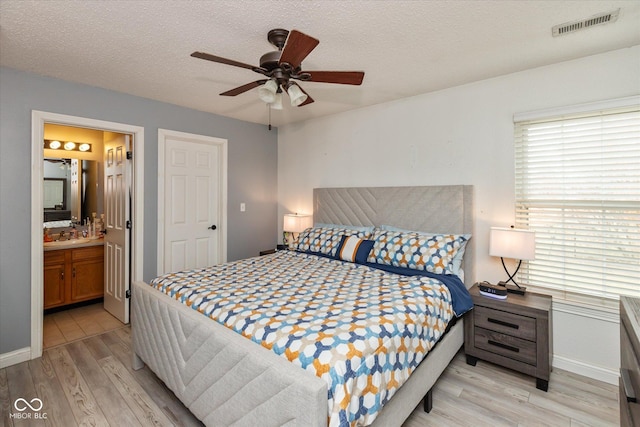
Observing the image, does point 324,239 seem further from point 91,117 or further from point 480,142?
point 91,117

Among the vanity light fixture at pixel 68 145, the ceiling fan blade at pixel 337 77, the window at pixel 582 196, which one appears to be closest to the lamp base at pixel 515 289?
the window at pixel 582 196

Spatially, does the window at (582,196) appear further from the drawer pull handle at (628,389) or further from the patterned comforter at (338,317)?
the drawer pull handle at (628,389)

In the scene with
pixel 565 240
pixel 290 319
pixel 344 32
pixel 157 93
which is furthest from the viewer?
pixel 157 93

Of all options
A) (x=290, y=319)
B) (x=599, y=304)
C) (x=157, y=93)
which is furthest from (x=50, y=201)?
(x=599, y=304)

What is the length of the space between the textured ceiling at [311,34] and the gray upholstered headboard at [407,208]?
42.5 inches

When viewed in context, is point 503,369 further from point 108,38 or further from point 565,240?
point 108,38

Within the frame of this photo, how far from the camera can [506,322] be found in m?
2.29

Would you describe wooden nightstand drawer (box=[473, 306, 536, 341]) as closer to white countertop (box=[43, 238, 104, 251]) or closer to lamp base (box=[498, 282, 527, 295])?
lamp base (box=[498, 282, 527, 295])

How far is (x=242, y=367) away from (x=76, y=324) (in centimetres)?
299

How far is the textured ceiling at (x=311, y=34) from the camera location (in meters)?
1.75

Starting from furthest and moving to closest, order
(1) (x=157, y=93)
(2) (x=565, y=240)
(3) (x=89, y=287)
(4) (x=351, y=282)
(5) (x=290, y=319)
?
(3) (x=89, y=287) → (1) (x=157, y=93) → (2) (x=565, y=240) → (4) (x=351, y=282) → (5) (x=290, y=319)

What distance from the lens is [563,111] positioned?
2393 mm

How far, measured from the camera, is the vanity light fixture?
386cm

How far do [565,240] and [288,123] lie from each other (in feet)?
11.7
